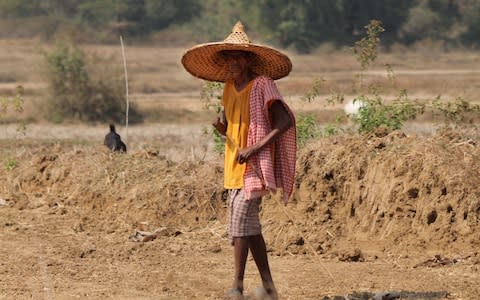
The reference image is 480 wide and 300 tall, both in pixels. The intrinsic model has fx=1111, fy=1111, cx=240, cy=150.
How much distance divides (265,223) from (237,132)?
2.64 meters

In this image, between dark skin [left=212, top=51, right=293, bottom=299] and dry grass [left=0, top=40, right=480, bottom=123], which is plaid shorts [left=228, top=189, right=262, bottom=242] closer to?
dark skin [left=212, top=51, right=293, bottom=299]

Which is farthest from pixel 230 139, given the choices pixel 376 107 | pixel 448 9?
pixel 448 9

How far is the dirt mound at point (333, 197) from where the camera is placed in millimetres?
8234

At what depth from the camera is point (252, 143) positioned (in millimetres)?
6301

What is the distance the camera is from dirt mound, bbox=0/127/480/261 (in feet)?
27.0

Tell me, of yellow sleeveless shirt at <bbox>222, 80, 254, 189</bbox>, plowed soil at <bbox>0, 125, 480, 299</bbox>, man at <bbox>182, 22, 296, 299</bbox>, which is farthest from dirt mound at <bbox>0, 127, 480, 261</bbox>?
yellow sleeveless shirt at <bbox>222, 80, 254, 189</bbox>

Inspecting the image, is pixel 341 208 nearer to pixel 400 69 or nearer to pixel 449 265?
pixel 449 265

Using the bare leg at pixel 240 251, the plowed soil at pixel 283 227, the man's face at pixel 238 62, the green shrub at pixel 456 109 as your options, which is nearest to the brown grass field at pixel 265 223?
the plowed soil at pixel 283 227

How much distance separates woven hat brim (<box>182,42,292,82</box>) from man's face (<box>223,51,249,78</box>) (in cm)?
7

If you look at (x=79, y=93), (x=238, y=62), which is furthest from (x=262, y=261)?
(x=79, y=93)

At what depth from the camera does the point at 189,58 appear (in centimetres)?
670

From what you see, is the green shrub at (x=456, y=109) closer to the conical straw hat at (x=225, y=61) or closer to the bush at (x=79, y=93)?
the conical straw hat at (x=225, y=61)

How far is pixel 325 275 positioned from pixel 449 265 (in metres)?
0.89

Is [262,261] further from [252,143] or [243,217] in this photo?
[252,143]
